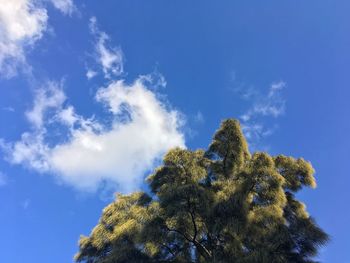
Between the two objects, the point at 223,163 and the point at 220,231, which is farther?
the point at 223,163

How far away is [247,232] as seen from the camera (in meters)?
8.88

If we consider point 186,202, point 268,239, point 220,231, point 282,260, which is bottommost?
point 282,260

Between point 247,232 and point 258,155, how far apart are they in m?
1.85

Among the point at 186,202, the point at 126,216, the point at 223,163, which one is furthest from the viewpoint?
the point at 126,216

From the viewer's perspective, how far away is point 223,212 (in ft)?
28.3

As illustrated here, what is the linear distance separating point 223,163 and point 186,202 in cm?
185

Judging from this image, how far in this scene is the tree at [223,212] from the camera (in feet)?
28.6

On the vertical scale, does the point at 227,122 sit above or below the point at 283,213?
above

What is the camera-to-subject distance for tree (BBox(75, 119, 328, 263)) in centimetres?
870

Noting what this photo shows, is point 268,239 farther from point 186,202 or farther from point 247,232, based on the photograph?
point 186,202

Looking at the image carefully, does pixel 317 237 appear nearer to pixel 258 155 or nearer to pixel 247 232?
pixel 247 232

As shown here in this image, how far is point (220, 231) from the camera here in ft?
29.7

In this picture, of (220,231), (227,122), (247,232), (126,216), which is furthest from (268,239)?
(126,216)

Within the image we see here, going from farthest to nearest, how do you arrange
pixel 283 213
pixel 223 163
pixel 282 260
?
pixel 223 163 → pixel 283 213 → pixel 282 260
